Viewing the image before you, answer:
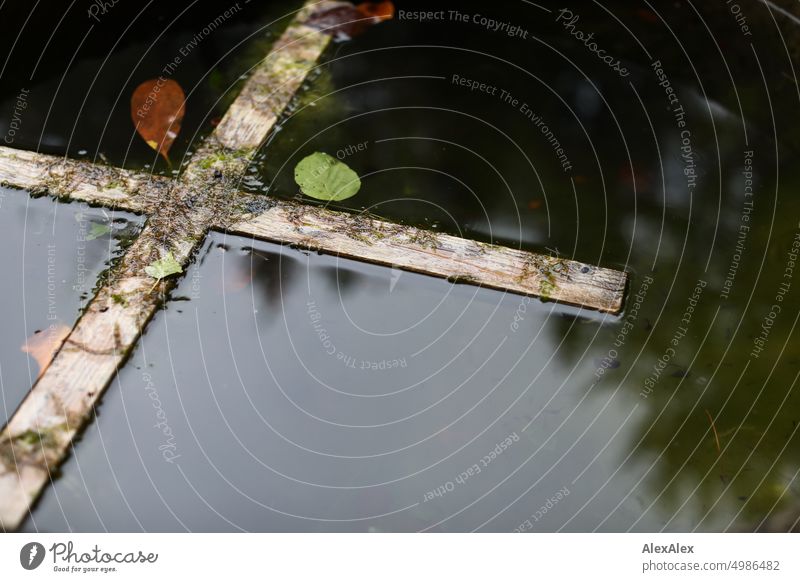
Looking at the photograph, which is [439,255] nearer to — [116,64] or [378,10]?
[378,10]

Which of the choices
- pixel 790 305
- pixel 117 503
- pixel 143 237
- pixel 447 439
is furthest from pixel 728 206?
pixel 117 503

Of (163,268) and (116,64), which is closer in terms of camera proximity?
(163,268)

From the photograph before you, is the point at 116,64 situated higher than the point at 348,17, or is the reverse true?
the point at 348,17

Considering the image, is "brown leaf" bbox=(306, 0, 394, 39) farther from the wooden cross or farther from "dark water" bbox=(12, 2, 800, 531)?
the wooden cross

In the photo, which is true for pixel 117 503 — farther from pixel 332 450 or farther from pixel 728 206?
pixel 728 206

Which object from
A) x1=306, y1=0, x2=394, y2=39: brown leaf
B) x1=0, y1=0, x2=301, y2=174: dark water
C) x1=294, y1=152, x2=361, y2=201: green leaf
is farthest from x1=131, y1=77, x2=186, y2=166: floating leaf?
x1=306, y1=0, x2=394, y2=39: brown leaf
